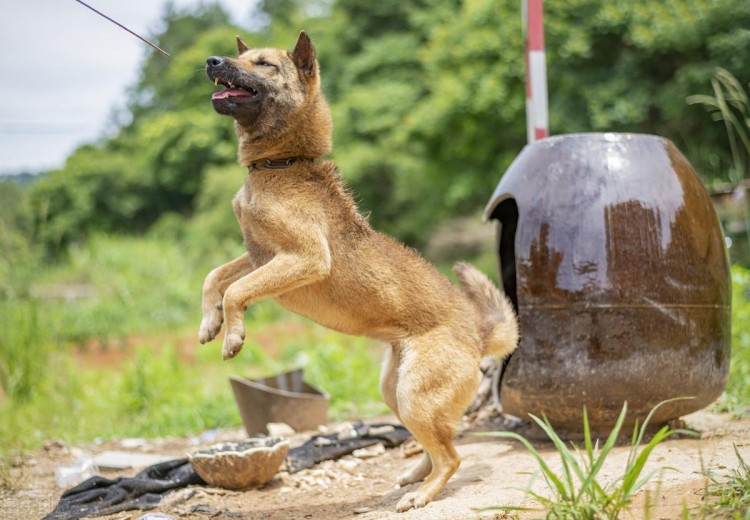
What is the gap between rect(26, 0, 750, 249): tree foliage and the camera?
1414 cm

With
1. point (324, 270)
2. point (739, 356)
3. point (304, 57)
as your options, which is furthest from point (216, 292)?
point (739, 356)

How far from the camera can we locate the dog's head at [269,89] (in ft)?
13.1

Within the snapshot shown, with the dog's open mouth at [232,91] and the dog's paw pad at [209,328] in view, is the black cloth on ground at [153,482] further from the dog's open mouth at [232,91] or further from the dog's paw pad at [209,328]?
the dog's open mouth at [232,91]

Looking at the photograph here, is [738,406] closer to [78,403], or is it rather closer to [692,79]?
[78,403]

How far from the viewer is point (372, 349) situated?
1250 cm

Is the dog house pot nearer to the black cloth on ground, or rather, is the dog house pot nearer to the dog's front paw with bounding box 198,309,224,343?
the black cloth on ground

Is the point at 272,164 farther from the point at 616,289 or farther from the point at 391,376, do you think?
the point at 616,289

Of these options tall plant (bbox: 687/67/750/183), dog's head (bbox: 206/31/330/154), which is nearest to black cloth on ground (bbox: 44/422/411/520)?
dog's head (bbox: 206/31/330/154)

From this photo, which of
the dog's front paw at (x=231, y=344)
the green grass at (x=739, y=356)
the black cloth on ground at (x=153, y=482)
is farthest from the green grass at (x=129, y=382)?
the green grass at (x=739, y=356)

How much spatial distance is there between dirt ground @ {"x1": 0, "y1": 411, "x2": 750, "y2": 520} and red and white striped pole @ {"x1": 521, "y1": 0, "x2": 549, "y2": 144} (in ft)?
8.14

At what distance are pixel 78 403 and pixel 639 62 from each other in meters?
12.1

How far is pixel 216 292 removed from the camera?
436cm

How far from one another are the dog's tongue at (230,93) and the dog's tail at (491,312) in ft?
5.88

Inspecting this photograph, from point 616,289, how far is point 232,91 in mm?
2599
